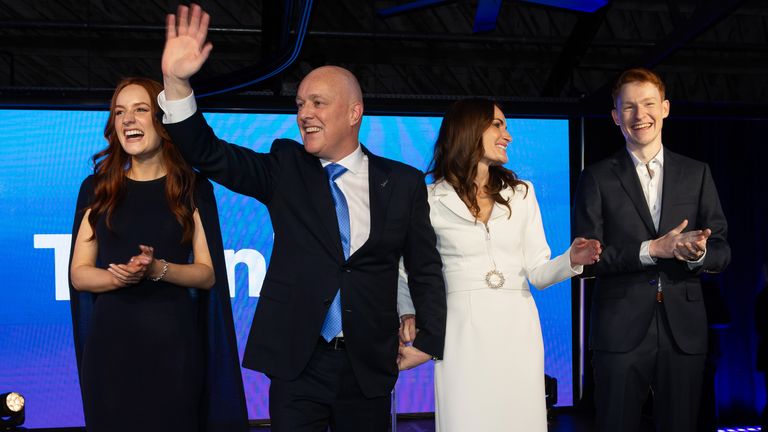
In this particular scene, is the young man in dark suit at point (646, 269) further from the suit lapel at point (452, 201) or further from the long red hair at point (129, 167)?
the long red hair at point (129, 167)


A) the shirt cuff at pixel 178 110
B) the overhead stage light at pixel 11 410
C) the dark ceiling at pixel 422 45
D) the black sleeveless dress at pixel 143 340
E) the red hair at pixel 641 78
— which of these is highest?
A: the dark ceiling at pixel 422 45

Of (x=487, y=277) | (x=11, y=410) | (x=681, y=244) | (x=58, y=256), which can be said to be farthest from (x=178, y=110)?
(x=58, y=256)

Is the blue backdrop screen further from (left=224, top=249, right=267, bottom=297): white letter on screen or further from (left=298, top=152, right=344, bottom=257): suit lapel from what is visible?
(left=298, top=152, right=344, bottom=257): suit lapel

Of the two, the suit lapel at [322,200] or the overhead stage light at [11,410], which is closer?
the suit lapel at [322,200]

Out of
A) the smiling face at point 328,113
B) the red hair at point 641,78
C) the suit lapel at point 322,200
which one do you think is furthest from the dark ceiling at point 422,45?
the suit lapel at point 322,200

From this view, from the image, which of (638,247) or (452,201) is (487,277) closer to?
(452,201)

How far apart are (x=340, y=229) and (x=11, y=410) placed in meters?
2.59

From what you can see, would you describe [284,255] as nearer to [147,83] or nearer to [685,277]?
[147,83]

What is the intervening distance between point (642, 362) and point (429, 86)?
7288mm

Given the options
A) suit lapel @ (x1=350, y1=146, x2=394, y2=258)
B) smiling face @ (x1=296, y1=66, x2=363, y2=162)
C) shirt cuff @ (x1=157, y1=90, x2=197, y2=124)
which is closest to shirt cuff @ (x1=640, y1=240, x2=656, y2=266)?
suit lapel @ (x1=350, y1=146, x2=394, y2=258)

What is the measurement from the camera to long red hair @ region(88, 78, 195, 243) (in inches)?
99.5

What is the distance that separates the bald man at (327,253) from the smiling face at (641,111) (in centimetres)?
106

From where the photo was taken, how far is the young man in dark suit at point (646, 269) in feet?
9.70

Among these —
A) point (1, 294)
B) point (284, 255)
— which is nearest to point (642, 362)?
point (284, 255)
